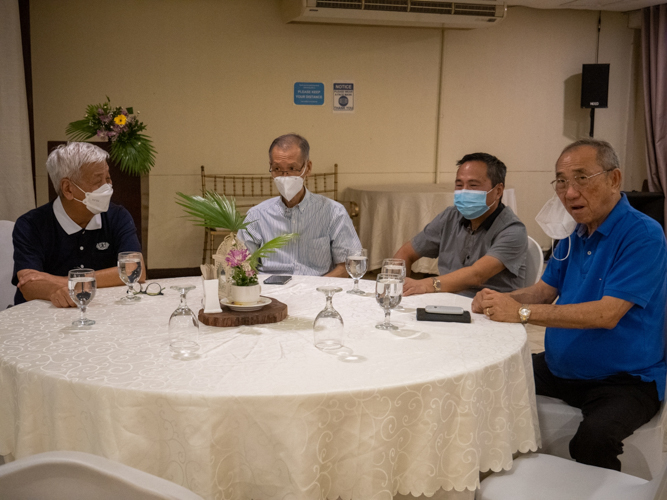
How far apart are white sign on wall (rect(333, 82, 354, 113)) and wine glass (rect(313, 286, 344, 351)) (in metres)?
5.55

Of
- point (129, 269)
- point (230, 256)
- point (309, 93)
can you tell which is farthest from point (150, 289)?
point (309, 93)

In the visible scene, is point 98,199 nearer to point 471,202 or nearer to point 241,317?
point 241,317

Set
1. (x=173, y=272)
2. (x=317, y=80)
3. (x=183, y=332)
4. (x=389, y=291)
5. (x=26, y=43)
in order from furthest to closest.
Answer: (x=317, y=80) → (x=173, y=272) → (x=26, y=43) → (x=389, y=291) → (x=183, y=332)

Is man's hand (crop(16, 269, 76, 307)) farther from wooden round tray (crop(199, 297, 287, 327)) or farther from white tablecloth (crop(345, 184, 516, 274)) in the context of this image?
white tablecloth (crop(345, 184, 516, 274))

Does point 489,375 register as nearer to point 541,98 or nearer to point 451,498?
point 451,498

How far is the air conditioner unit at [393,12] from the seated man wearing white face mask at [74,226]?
161 inches

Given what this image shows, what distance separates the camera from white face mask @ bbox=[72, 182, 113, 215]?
103 inches

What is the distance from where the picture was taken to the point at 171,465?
1.39m

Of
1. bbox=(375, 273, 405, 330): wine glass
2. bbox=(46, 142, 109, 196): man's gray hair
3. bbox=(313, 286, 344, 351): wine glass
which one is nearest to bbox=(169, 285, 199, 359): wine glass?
bbox=(313, 286, 344, 351): wine glass

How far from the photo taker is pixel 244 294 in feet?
6.46

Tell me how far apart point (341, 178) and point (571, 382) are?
17.0 feet

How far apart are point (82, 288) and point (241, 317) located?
1.65 feet

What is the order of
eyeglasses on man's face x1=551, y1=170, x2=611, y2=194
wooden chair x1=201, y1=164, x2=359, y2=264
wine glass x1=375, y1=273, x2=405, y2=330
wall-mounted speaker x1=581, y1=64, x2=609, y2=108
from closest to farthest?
wine glass x1=375, y1=273, x2=405, y2=330, eyeglasses on man's face x1=551, y1=170, x2=611, y2=194, wooden chair x1=201, y1=164, x2=359, y2=264, wall-mounted speaker x1=581, y1=64, x2=609, y2=108

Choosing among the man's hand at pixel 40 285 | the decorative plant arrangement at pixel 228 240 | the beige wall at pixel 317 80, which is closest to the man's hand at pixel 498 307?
the decorative plant arrangement at pixel 228 240
